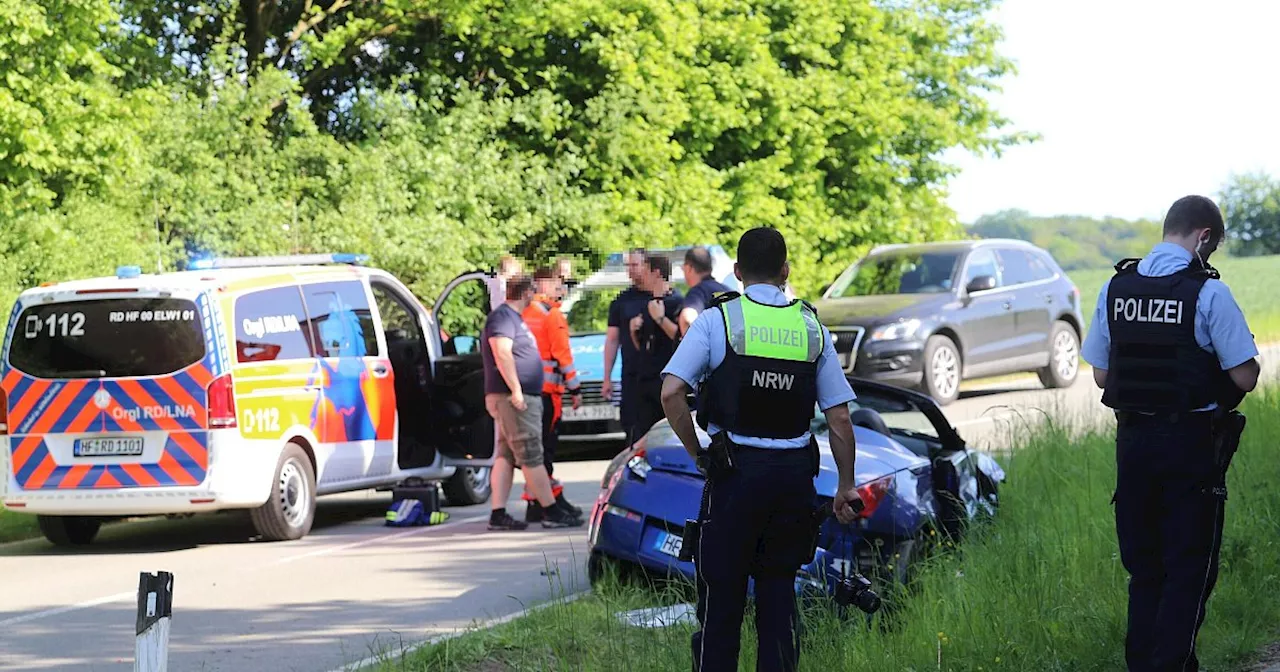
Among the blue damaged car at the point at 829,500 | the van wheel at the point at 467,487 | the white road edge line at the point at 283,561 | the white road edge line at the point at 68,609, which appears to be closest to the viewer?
the blue damaged car at the point at 829,500

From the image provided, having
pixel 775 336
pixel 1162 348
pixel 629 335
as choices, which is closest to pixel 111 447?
pixel 629 335

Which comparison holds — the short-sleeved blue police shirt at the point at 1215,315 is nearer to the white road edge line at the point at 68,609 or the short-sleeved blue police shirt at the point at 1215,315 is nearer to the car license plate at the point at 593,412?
the white road edge line at the point at 68,609

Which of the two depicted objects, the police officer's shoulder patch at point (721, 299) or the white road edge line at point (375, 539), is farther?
the white road edge line at point (375, 539)

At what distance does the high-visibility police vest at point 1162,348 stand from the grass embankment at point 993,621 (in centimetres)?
113

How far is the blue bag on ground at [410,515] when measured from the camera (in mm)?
13133

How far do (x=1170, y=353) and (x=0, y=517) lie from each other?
32.6 ft

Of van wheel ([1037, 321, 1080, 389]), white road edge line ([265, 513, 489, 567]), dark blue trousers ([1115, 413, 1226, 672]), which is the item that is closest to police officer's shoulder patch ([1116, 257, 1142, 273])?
dark blue trousers ([1115, 413, 1226, 672])

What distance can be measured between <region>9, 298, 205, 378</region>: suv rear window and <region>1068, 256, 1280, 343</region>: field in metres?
28.0

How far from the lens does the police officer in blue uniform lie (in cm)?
623

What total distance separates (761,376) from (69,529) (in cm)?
810

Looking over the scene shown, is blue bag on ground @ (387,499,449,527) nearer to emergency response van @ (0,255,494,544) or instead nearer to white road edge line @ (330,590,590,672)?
emergency response van @ (0,255,494,544)

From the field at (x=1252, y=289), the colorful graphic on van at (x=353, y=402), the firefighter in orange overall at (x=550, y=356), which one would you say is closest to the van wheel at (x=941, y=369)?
the firefighter in orange overall at (x=550, y=356)

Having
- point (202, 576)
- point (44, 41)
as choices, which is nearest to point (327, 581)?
point (202, 576)

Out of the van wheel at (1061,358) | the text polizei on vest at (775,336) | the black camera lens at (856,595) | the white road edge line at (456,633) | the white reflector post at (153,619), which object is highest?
the text polizei on vest at (775,336)
